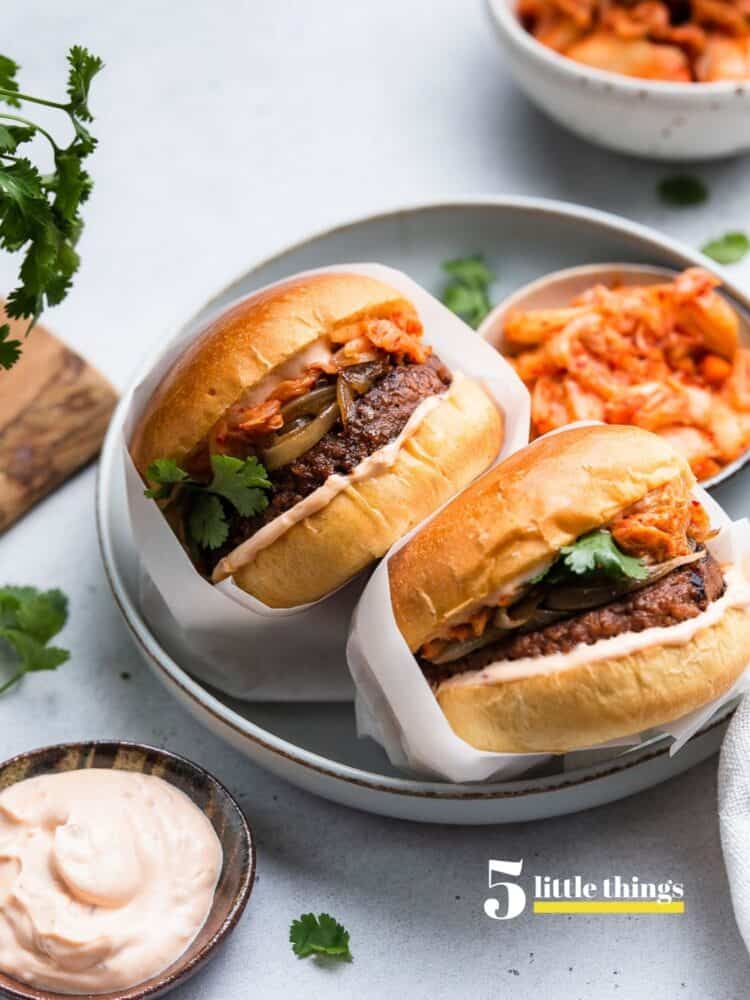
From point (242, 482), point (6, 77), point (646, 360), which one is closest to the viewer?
point (6, 77)

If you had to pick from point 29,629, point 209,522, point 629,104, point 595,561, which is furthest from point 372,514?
point 629,104

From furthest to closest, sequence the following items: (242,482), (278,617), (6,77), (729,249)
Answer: (729,249)
(278,617)
(242,482)
(6,77)

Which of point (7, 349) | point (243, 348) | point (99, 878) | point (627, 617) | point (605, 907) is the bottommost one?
point (605, 907)

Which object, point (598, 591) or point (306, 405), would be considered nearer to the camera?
point (598, 591)

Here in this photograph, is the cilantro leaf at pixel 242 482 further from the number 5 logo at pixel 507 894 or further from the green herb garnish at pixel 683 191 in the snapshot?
the green herb garnish at pixel 683 191

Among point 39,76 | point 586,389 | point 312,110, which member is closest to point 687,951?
Answer: point 586,389

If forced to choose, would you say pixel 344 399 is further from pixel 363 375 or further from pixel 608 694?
pixel 608 694
